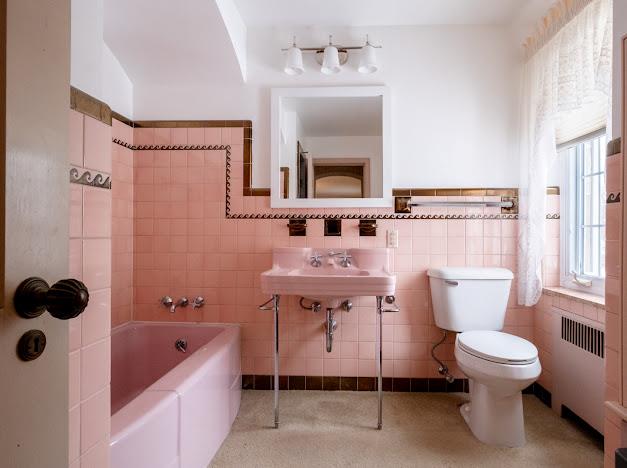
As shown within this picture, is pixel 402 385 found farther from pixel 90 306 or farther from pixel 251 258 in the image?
pixel 90 306

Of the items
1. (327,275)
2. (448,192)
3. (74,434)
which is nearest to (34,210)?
(74,434)

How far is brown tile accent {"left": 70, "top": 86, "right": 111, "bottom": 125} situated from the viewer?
63 centimetres

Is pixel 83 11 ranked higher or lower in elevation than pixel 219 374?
higher

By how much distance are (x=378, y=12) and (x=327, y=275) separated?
1.59m

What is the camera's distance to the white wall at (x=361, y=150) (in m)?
1.97

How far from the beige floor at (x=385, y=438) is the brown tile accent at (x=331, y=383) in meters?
0.08

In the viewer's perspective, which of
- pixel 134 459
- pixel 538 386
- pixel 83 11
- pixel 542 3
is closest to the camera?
pixel 83 11

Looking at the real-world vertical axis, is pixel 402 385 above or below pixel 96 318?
below

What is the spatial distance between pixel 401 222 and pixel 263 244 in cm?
88

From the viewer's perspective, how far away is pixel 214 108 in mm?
2021

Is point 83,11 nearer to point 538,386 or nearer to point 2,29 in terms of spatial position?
point 2,29

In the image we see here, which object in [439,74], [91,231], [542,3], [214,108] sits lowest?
[91,231]

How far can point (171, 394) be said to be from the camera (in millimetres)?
1132

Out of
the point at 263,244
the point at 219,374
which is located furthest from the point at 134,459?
the point at 263,244
